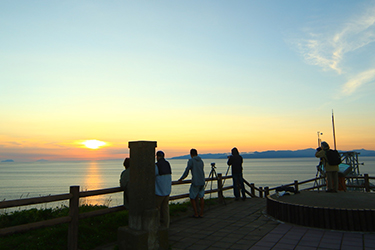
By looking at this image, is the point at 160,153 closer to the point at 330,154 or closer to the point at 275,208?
the point at 275,208

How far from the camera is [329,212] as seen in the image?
6.47 meters

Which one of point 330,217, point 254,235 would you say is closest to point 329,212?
point 330,217

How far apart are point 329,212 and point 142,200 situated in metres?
4.49

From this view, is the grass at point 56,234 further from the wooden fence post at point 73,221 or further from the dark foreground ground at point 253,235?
the dark foreground ground at point 253,235

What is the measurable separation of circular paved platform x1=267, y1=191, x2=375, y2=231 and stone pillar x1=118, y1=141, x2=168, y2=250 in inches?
145

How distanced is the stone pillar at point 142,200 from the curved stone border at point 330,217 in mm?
3664

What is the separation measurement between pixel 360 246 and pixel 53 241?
6027 millimetres

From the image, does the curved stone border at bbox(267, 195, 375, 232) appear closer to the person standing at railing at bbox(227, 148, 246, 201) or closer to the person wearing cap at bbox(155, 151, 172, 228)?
the person wearing cap at bbox(155, 151, 172, 228)

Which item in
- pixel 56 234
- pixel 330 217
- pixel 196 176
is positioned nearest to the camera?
pixel 56 234

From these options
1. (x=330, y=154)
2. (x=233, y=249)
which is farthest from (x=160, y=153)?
(x=330, y=154)

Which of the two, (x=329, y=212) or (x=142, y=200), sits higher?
(x=142, y=200)

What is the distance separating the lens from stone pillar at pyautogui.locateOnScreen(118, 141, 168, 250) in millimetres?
4992

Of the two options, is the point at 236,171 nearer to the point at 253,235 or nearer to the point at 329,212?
the point at 329,212

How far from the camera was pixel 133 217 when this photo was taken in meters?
5.13
